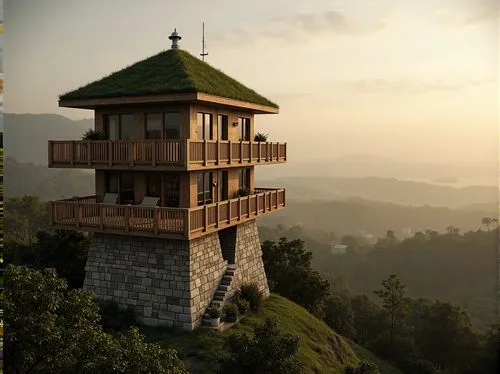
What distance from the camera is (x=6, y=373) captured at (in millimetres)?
14328

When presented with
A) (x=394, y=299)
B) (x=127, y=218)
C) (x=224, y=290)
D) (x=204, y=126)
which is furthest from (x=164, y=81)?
(x=394, y=299)

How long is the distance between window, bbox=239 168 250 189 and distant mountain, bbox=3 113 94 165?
136m

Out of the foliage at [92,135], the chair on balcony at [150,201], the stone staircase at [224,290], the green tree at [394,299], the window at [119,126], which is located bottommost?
the green tree at [394,299]

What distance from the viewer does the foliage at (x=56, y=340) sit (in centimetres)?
1312

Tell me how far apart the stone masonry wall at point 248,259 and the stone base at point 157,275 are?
2274 millimetres

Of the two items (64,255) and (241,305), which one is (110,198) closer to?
(64,255)

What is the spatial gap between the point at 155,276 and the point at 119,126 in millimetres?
7187

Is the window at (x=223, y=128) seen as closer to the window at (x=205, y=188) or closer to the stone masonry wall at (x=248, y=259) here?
the window at (x=205, y=188)

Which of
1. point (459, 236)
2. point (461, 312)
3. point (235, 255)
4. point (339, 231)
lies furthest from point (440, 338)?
point (339, 231)

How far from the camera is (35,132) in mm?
169500

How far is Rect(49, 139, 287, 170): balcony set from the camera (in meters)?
19.4

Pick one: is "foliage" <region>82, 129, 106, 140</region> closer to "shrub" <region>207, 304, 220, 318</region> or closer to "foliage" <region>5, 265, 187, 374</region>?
"foliage" <region>5, 265, 187, 374</region>

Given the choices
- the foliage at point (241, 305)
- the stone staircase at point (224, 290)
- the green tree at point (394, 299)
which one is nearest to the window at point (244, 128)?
the stone staircase at point (224, 290)

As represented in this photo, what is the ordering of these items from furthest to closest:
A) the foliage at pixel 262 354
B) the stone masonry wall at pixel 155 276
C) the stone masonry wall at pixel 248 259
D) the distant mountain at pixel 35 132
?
the distant mountain at pixel 35 132, the stone masonry wall at pixel 248 259, the stone masonry wall at pixel 155 276, the foliage at pixel 262 354
